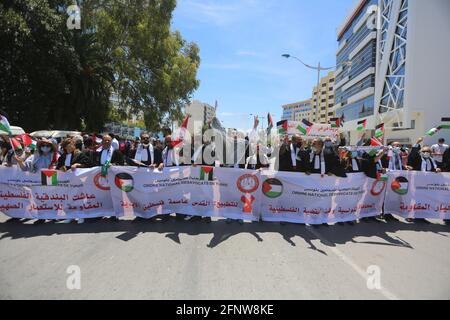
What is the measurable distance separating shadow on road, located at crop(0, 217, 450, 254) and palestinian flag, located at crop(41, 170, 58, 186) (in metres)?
0.77

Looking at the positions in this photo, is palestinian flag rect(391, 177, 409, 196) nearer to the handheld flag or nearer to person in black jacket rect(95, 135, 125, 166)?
the handheld flag

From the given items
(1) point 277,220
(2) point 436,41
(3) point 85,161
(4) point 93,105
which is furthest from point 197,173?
(2) point 436,41

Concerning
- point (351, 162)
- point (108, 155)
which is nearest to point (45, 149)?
point (108, 155)

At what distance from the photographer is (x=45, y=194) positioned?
650 cm

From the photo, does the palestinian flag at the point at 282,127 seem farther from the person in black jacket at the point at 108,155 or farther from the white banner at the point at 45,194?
the white banner at the point at 45,194

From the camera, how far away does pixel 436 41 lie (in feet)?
129

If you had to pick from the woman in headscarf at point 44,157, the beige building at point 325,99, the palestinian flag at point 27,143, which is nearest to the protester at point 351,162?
the woman in headscarf at point 44,157

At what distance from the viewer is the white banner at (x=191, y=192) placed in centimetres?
674

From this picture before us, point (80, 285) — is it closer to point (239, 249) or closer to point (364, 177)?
point (239, 249)

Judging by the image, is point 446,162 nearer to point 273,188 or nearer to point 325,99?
point 273,188

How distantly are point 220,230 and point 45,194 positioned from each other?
3.57 meters

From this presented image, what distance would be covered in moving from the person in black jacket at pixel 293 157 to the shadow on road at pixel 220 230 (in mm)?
1481
